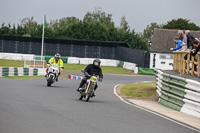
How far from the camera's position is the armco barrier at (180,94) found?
15.4 metres

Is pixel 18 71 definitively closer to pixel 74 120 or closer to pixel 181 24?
pixel 74 120

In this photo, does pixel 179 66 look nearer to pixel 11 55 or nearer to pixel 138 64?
pixel 138 64

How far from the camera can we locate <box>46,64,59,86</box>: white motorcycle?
82.5 ft

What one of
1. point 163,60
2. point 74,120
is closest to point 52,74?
point 74,120

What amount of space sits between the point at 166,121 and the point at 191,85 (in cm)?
332

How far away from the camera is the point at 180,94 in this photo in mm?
16953

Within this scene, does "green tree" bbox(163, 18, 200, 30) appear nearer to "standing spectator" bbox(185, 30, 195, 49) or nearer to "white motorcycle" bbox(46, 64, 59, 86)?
"white motorcycle" bbox(46, 64, 59, 86)

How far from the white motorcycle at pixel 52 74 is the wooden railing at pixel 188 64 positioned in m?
6.49

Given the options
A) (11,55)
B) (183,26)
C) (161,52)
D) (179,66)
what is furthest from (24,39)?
(179,66)

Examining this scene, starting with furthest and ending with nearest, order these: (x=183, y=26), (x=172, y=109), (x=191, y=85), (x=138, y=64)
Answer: (x=183, y=26)
(x=138, y=64)
(x=172, y=109)
(x=191, y=85)

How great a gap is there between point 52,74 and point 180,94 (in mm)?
9633

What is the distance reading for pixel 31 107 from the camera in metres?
13.5

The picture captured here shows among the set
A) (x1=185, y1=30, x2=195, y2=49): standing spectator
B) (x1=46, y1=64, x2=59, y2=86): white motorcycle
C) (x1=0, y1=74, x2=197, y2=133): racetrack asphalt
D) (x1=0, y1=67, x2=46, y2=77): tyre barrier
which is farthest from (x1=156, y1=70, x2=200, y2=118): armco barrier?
(x1=0, y1=67, x2=46, y2=77): tyre barrier

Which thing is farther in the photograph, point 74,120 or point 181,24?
point 181,24
